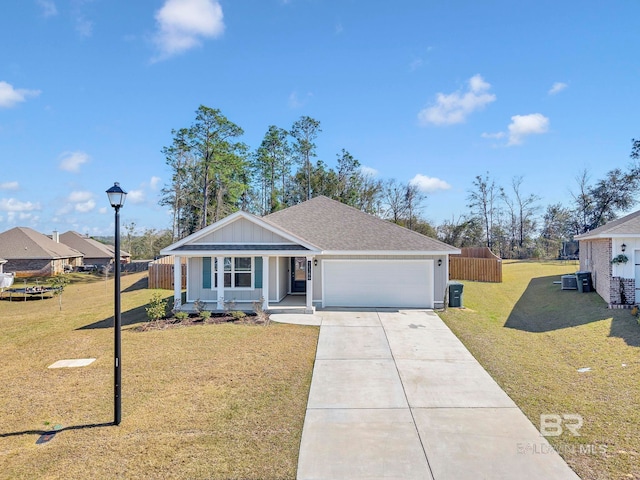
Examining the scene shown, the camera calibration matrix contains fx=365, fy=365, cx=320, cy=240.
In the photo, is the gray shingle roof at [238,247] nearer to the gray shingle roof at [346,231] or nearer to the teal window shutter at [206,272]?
the teal window shutter at [206,272]

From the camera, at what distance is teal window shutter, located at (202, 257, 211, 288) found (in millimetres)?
15594

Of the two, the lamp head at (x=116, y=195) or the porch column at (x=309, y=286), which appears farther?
the porch column at (x=309, y=286)

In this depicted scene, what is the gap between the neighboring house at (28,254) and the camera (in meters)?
37.4

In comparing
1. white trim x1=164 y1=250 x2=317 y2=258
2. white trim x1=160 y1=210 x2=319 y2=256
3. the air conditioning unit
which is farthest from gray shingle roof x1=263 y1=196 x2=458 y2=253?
the air conditioning unit

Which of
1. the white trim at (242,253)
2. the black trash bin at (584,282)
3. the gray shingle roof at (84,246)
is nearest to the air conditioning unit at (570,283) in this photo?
the black trash bin at (584,282)

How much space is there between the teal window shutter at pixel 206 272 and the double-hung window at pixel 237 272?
0.86 feet

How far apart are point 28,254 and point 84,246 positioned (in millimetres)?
11637

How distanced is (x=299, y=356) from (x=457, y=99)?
1518 cm

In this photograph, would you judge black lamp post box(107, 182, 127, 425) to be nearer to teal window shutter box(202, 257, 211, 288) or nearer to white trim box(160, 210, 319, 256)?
white trim box(160, 210, 319, 256)

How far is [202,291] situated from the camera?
15766mm

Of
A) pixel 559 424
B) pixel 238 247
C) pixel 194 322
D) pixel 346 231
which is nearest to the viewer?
pixel 559 424

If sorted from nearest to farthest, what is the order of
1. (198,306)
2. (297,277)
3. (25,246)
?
(198,306) → (297,277) → (25,246)

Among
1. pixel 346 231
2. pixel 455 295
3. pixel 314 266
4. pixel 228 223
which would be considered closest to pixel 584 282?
pixel 455 295

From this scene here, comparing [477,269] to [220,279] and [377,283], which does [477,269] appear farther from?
[220,279]
